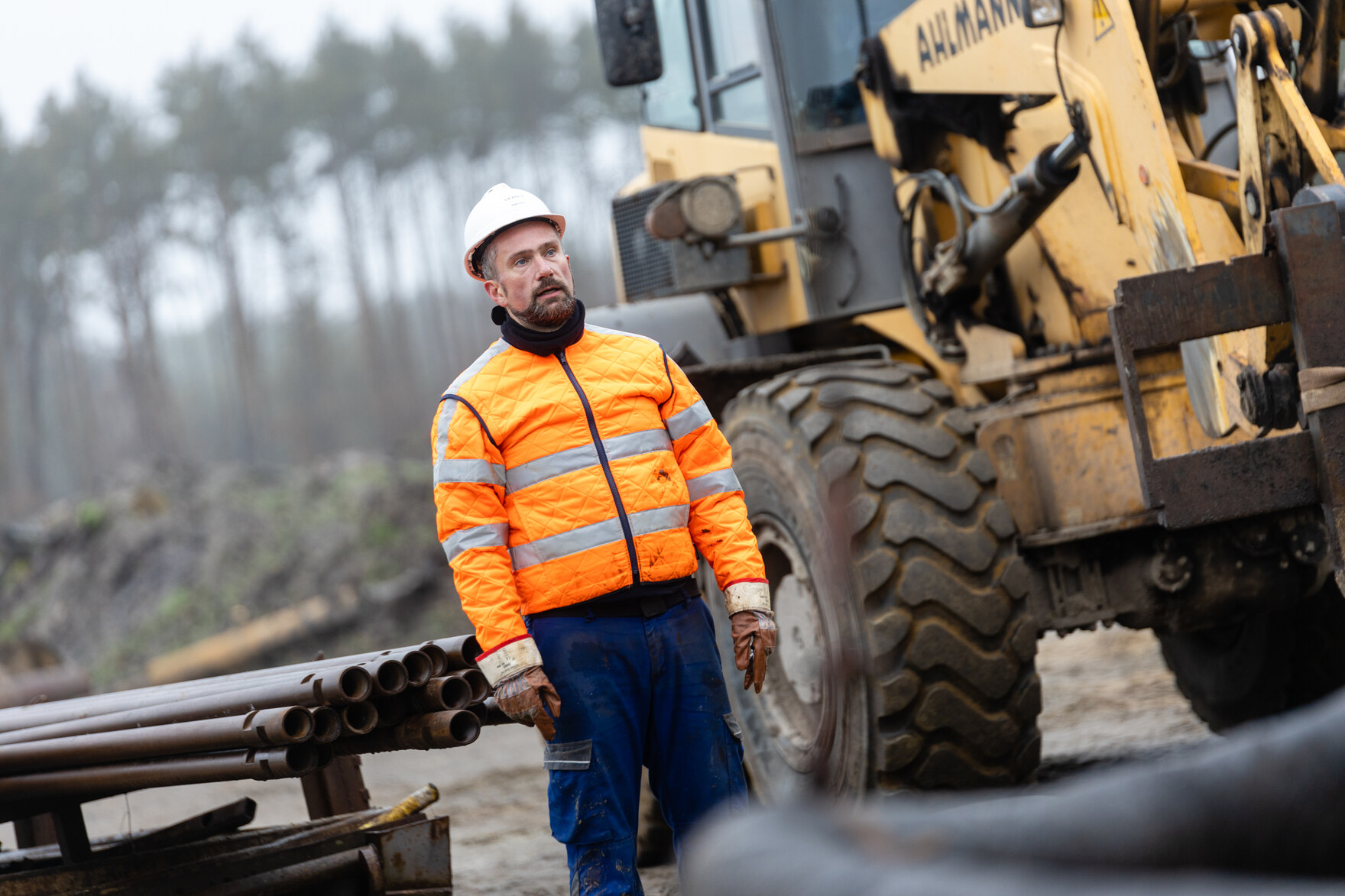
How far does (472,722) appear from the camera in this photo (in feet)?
11.8

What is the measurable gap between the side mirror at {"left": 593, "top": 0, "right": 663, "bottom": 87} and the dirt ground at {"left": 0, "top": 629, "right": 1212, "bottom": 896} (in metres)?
3.28

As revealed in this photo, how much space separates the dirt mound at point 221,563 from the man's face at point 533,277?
10.7 metres

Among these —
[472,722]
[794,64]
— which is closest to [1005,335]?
[794,64]

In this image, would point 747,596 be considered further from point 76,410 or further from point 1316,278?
point 76,410

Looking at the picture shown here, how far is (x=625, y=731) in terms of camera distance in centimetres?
355

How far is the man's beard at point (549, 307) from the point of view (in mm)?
3639

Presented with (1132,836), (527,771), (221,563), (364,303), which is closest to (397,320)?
(364,303)

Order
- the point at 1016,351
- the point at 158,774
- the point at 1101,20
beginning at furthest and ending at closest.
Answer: the point at 1016,351 → the point at 1101,20 → the point at 158,774

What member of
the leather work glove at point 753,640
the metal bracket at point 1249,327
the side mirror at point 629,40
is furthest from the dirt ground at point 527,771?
the side mirror at point 629,40

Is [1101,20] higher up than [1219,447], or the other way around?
[1101,20]

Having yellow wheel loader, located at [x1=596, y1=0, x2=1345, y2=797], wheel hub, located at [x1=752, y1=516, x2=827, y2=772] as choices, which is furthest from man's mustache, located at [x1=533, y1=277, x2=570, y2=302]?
wheel hub, located at [x1=752, y1=516, x2=827, y2=772]

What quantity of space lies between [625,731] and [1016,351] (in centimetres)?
220

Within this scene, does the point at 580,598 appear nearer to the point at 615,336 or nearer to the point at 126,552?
the point at 615,336

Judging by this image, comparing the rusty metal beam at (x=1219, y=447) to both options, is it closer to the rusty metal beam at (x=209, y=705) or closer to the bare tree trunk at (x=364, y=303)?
the rusty metal beam at (x=209, y=705)
